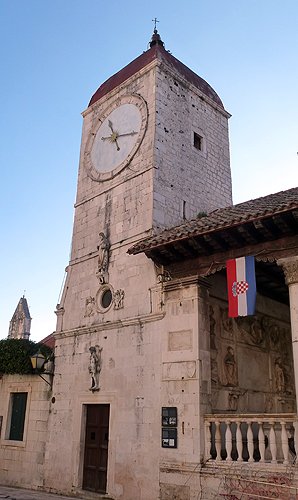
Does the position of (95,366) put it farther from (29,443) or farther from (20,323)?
(20,323)

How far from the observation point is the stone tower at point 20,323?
38031mm

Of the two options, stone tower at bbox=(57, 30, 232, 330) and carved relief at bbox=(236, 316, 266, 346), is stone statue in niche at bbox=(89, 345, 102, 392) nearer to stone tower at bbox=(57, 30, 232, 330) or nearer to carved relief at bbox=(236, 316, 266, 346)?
stone tower at bbox=(57, 30, 232, 330)

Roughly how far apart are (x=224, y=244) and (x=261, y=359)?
3941 millimetres

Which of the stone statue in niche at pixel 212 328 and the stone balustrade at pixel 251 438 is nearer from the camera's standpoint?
the stone balustrade at pixel 251 438

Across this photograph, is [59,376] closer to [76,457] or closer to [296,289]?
[76,457]

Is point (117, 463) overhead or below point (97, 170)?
below

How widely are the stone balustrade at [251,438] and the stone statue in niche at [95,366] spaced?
133 inches

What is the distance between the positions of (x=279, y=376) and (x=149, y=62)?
993 cm

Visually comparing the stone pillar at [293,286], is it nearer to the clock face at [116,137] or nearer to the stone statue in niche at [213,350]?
the stone statue in niche at [213,350]

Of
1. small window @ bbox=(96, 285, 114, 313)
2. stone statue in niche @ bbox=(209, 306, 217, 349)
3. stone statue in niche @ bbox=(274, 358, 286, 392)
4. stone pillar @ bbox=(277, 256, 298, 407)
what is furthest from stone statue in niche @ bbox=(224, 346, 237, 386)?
small window @ bbox=(96, 285, 114, 313)

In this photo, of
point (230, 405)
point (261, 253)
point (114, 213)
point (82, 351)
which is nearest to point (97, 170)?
point (114, 213)

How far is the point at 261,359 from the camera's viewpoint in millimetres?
12102

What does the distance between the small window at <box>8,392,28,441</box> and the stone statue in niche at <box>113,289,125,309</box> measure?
4.44m

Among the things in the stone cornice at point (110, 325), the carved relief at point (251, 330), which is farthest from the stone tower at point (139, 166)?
the carved relief at point (251, 330)
